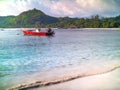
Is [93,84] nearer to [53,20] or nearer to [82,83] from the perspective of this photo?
[82,83]

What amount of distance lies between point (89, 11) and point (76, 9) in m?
0.40

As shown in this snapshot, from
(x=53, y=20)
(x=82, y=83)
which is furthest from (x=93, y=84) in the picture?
(x=53, y=20)

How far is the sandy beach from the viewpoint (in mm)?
3662

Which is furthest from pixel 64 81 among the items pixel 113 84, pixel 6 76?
pixel 6 76

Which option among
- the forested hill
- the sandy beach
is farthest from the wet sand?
the forested hill

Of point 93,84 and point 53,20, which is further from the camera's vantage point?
point 53,20

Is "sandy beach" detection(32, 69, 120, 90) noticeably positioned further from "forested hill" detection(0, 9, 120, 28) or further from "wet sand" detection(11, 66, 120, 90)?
"forested hill" detection(0, 9, 120, 28)

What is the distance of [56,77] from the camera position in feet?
13.9

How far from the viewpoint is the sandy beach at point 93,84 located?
3662 mm

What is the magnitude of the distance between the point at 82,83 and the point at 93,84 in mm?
144

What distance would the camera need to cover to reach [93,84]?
3.83 metres

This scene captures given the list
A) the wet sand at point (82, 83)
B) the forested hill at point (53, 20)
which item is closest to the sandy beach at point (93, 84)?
the wet sand at point (82, 83)

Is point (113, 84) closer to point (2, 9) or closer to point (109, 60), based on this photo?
point (109, 60)

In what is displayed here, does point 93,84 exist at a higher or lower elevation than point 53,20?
lower
